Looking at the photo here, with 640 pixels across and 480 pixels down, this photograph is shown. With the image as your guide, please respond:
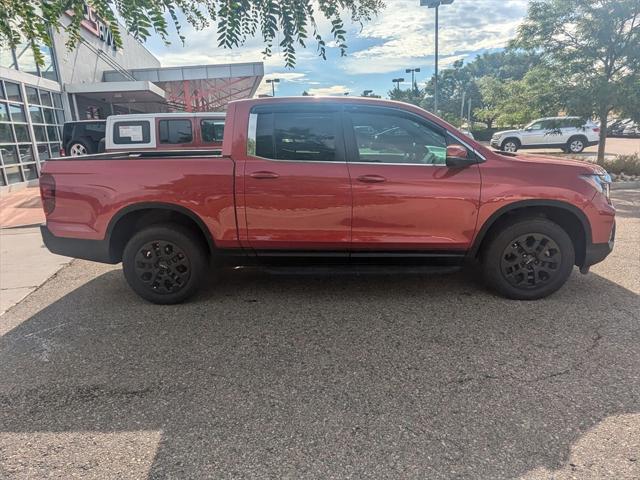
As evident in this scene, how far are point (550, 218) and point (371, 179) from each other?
6.01 ft

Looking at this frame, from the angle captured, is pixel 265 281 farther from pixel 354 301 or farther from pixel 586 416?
pixel 586 416

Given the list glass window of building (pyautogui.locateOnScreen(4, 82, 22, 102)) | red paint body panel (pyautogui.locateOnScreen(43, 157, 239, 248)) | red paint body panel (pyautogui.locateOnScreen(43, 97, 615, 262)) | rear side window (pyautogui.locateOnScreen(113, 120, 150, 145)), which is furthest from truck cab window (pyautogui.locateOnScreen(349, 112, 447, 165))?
glass window of building (pyautogui.locateOnScreen(4, 82, 22, 102))

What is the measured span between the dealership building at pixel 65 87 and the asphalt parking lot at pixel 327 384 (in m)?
5.02

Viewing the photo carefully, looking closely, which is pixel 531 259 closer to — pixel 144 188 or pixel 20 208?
pixel 144 188

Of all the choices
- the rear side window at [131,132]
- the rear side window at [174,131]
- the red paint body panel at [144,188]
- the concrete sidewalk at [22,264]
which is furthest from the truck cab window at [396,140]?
the rear side window at [131,132]

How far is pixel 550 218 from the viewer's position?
13.8 ft

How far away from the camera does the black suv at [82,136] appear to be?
1237cm

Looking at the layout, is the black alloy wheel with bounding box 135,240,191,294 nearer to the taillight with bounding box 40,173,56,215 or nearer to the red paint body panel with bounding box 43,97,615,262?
the red paint body panel with bounding box 43,97,615,262

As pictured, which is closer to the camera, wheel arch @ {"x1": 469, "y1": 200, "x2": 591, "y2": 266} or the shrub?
wheel arch @ {"x1": 469, "y1": 200, "x2": 591, "y2": 266}

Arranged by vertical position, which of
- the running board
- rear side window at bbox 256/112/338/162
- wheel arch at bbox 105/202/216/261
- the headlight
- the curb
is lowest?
the curb

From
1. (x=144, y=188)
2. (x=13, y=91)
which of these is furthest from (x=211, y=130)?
(x=13, y=91)

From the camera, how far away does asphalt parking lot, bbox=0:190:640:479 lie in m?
2.25

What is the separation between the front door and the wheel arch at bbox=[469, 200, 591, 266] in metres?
0.17

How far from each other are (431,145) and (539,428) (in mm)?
2523
